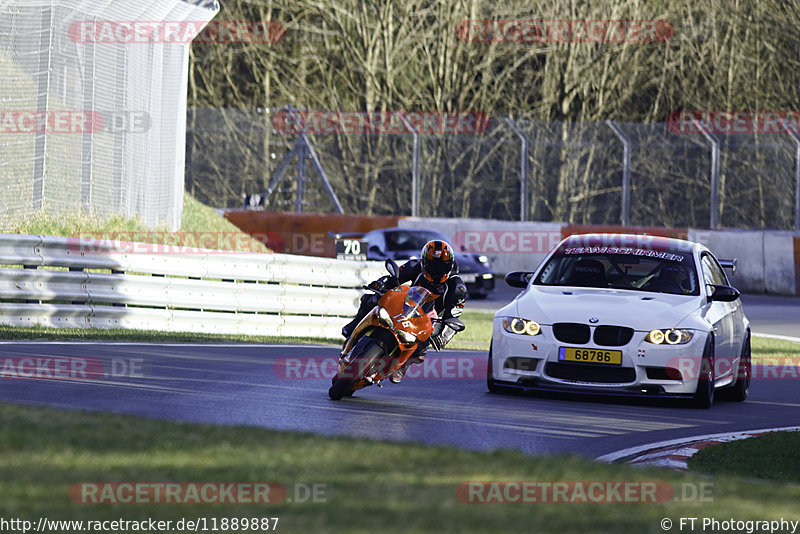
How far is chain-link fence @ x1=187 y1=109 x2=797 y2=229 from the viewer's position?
27562 millimetres

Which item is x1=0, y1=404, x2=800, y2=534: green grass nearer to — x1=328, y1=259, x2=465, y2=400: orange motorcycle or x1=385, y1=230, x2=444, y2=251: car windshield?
x1=328, y1=259, x2=465, y2=400: orange motorcycle

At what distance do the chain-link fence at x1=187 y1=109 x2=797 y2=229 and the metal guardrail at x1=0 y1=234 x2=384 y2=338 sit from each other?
12490mm

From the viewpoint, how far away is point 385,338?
10.3 metres

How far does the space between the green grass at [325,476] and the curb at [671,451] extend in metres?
1.33

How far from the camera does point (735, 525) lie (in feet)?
17.1

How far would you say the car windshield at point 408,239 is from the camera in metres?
26.0

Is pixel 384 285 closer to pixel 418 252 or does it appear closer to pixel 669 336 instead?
pixel 669 336

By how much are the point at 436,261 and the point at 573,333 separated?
129 cm

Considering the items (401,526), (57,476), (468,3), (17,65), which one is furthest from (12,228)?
(468,3)

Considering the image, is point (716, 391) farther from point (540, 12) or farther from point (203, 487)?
point (540, 12)

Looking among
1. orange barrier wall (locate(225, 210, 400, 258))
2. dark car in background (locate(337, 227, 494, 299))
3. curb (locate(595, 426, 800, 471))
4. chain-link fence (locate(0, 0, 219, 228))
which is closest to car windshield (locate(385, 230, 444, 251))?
dark car in background (locate(337, 227, 494, 299))

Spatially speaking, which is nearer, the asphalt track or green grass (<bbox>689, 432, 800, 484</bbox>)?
green grass (<bbox>689, 432, 800, 484</bbox>)

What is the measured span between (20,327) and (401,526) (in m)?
9.92

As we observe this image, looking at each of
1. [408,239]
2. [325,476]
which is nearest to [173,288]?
[325,476]
